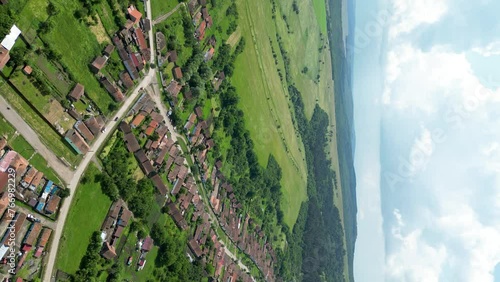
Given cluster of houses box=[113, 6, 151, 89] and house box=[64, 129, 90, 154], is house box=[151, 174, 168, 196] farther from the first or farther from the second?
cluster of houses box=[113, 6, 151, 89]

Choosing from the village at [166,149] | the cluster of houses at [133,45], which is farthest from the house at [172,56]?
the cluster of houses at [133,45]

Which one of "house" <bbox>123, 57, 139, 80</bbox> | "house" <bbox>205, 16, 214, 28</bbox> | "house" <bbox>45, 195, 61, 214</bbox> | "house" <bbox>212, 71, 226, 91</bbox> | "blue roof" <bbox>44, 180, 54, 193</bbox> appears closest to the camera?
"house" <bbox>45, 195, 61, 214</bbox>

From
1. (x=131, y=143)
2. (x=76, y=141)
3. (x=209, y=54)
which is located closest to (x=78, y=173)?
(x=76, y=141)

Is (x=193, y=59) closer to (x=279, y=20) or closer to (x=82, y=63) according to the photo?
(x=82, y=63)

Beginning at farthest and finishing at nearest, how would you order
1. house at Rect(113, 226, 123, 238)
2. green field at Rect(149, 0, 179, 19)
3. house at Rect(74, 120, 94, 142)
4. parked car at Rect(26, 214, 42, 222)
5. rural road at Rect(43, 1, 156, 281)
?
green field at Rect(149, 0, 179, 19) → house at Rect(113, 226, 123, 238) → house at Rect(74, 120, 94, 142) → rural road at Rect(43, 1, 156, 281) → parked car at Rect(26, 214, 42, 222)

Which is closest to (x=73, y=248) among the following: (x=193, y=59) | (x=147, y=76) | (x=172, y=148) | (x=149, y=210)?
(x=149, y=210)

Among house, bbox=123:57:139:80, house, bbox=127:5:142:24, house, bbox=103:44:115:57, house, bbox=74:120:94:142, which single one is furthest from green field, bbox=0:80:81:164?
house, bbox=127:5:142:24

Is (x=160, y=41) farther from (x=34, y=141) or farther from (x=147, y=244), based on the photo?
(x=147, y=244)
